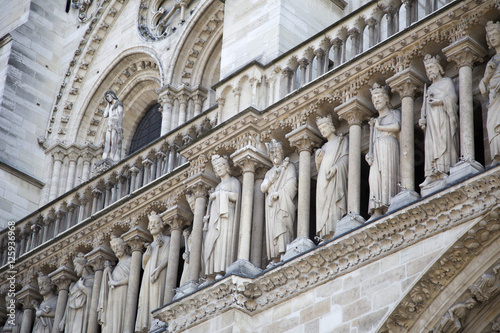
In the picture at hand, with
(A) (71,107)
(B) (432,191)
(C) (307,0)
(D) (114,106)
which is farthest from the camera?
(A) (71,107)

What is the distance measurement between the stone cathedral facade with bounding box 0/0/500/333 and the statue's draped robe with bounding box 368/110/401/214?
24mm

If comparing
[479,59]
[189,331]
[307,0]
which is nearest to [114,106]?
[307,0]

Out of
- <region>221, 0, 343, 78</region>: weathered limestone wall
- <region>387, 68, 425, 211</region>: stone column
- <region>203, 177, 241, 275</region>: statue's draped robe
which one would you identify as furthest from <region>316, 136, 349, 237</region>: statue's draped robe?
<region>221, 0, 343, 78</region>: weathered limestone wall

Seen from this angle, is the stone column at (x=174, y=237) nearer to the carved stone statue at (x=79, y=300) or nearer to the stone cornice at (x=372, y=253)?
the stone cornice at (x=372, y=253)

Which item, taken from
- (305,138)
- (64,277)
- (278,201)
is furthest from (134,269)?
(305,138)

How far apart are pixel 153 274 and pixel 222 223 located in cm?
160

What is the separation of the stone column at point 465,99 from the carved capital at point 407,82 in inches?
19.8

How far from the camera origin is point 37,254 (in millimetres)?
18109

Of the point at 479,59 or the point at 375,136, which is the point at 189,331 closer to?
the point at 375,136

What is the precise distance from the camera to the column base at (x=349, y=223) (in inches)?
513

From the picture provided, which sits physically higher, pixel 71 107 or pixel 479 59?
pixel 71 107

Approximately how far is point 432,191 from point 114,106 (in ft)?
30.7

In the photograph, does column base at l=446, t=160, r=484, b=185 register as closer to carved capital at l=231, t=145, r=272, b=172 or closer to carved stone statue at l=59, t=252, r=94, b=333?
carved capital at l=231, t=145, r=272, b=172

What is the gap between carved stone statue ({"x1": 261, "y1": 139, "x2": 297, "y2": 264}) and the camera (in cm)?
1391
